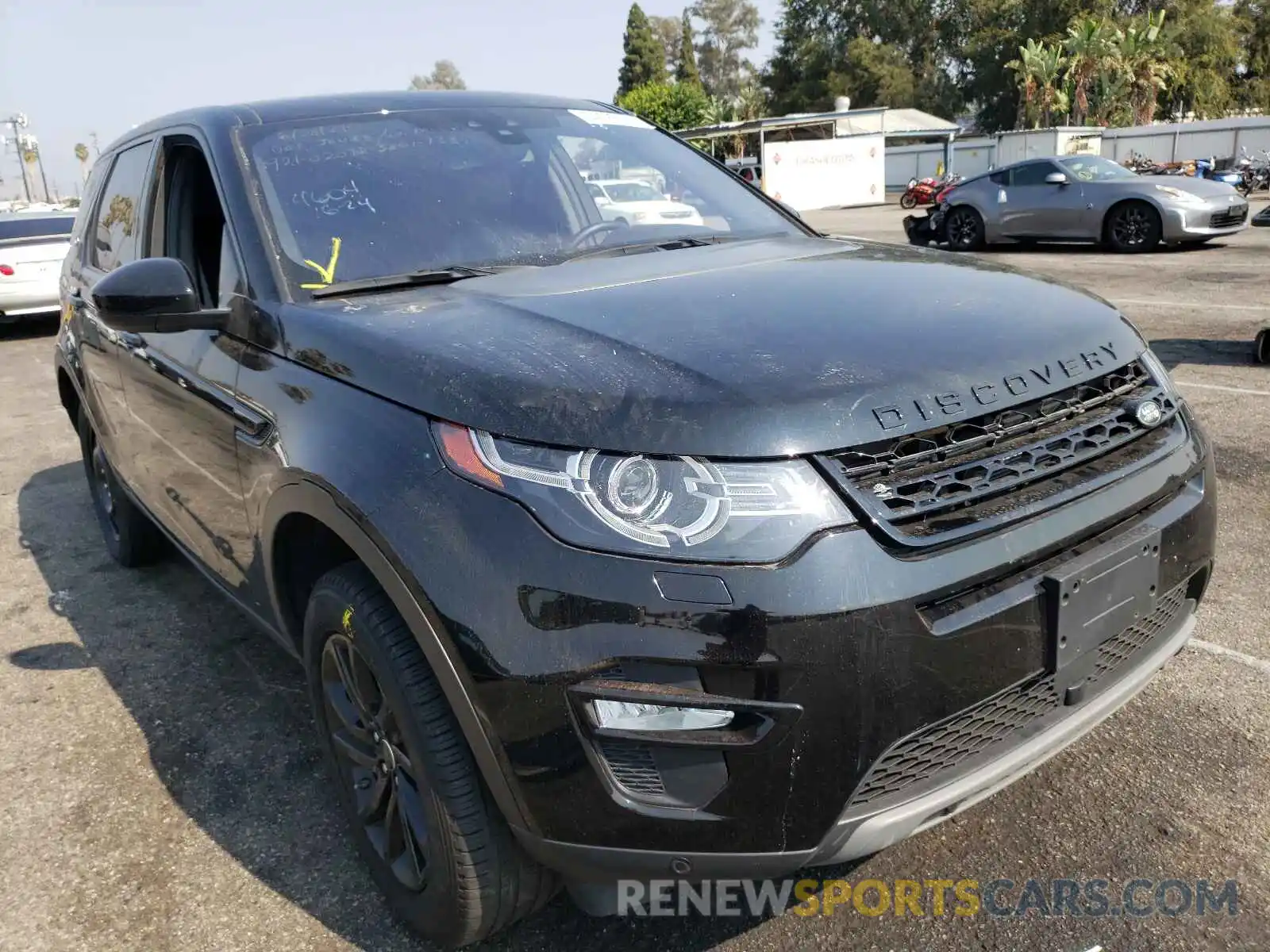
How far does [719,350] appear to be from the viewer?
1858 mm

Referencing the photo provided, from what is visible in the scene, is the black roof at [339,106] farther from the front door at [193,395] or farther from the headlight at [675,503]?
the headlight at [675,503]

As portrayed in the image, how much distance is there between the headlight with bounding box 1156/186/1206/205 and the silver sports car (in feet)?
0.03

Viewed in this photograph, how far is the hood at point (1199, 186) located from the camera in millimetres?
13792

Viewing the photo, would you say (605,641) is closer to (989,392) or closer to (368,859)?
(989,392)

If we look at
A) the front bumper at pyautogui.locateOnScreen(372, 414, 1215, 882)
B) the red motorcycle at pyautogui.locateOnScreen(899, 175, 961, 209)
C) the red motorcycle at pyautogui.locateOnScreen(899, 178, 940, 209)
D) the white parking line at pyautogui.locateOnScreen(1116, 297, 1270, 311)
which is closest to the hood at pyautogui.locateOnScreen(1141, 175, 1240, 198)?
the white parking line at pyautogui.locateOnScreen(1116, 297, 1270, 311)

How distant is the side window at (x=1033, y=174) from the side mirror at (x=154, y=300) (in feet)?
49.2

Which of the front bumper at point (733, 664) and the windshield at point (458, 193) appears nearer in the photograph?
the front bumper at point (733, 664)

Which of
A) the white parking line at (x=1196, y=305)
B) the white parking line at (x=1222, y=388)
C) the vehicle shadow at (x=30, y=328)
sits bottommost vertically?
the vehicle shadow at (x=30, y=328)

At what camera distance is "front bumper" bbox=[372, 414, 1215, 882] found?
5.20ft

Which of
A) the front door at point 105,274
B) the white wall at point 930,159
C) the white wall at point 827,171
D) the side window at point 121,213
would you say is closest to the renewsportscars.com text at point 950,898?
the front door at point 105,274

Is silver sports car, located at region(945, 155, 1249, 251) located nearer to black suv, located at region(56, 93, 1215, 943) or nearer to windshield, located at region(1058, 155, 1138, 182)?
windshield, located at region(1058, 155, 1138, 182)

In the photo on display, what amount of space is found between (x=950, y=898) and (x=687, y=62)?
293ft

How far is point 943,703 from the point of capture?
5.56ft

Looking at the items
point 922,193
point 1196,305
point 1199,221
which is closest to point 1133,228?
point 1199,221
